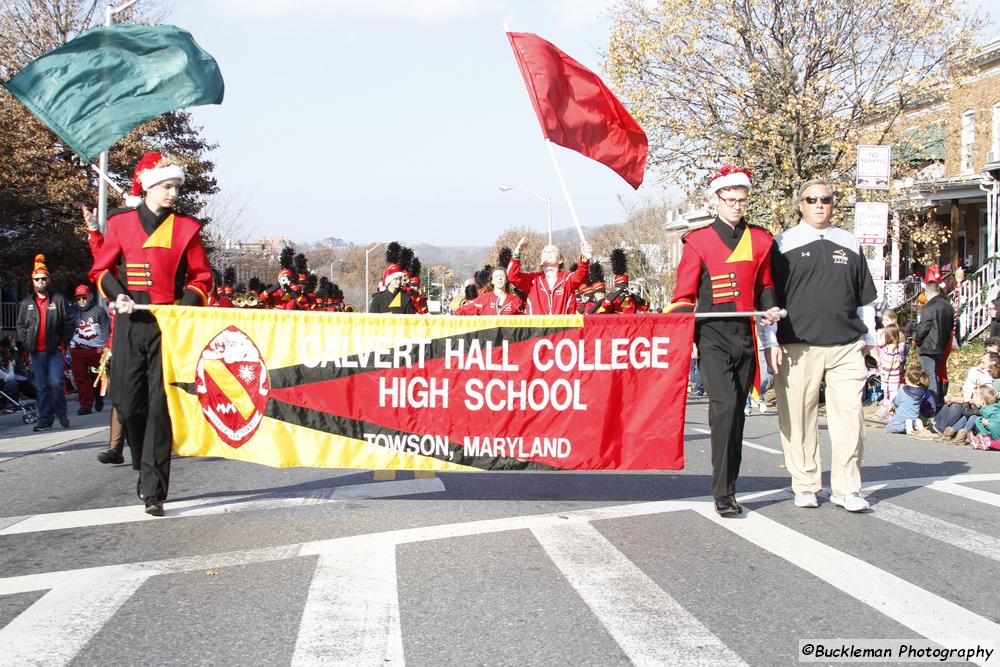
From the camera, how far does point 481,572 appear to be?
5.21 metres

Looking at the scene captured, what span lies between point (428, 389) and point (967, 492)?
4353 mm

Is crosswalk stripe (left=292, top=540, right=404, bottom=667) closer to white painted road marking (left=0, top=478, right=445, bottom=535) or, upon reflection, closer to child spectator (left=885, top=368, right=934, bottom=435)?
white painted road marking (left=0, top=478, right=445, bottom=535)

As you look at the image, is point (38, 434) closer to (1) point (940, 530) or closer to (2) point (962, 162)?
(1) point (940, 530)

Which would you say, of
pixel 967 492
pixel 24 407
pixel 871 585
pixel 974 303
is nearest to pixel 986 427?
pixel 967 492

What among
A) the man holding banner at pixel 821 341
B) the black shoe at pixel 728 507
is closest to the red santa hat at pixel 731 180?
the man holding banner at pixel 821 341

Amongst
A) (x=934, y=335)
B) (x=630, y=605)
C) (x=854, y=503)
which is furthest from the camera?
(x=934, y=335)

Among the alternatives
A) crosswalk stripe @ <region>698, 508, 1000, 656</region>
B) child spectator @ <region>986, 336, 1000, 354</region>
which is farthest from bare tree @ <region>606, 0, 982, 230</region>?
crosswalk stripe @ <region>698, 508, 1000, 656</region>

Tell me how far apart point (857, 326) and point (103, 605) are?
16.5 ft

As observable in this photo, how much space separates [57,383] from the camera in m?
13.4

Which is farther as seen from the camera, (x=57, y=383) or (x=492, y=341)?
(x=57, y=383)

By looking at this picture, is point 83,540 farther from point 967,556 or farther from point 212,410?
point 967,556

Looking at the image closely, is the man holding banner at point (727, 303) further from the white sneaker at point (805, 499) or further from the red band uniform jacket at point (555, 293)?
the red band uniform jacket at point (555, 293)

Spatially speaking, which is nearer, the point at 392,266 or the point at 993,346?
the point at 993,346

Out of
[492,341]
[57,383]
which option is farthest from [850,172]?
[492,341]
